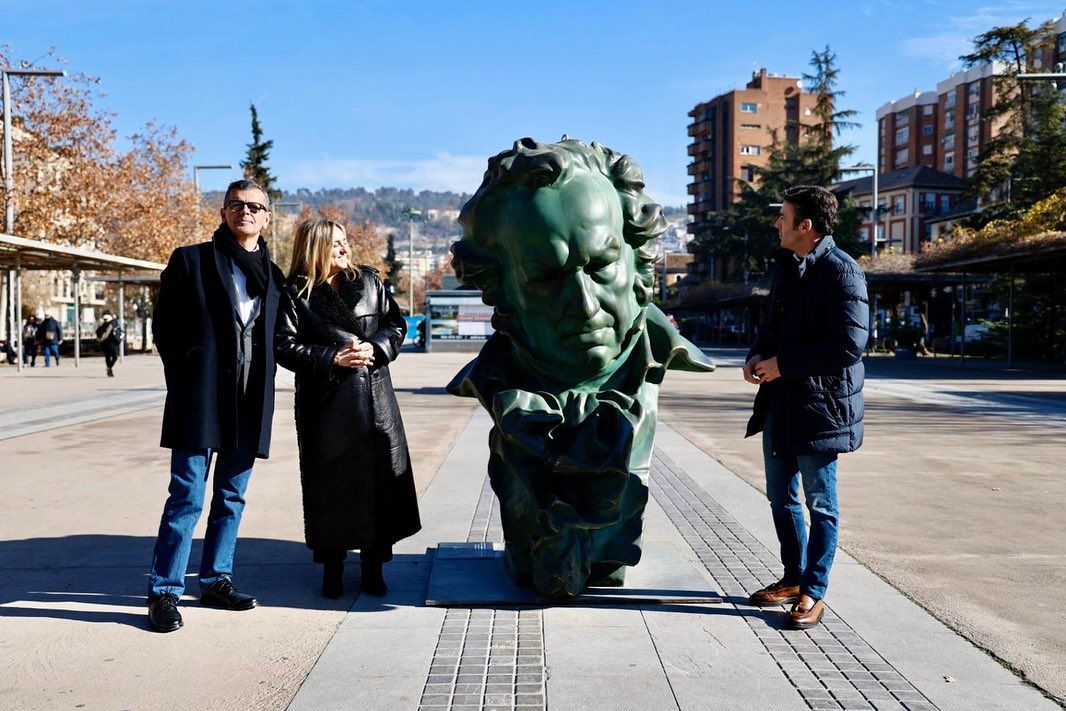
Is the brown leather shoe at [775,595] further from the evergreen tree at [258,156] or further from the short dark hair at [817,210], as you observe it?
the evergreen tree at [258,156]

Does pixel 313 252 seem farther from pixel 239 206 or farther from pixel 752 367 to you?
pixel 752 367

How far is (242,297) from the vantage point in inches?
153

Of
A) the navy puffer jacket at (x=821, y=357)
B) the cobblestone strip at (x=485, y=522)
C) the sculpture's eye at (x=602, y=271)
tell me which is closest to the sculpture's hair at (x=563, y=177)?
the sculpture's eye at (x=602, y=271)

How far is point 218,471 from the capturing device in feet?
12.8

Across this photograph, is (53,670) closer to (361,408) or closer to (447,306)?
(361,408)

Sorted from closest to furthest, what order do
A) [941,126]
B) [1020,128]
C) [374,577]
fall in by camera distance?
[374,577] < [1020,128] < [941,126]

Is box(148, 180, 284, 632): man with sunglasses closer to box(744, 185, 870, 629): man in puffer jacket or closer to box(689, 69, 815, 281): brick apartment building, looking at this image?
box(744, 185, 870, 629): man in puffer jacket

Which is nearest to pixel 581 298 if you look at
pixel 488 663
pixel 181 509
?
pixel 488 663

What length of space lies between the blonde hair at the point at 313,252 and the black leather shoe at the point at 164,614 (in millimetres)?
1437

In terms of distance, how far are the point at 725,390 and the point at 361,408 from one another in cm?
1382

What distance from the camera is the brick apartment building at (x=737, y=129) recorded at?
8525cm

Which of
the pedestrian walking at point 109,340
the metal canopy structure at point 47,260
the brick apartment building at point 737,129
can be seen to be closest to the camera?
the metal canopy structure at point 47,260

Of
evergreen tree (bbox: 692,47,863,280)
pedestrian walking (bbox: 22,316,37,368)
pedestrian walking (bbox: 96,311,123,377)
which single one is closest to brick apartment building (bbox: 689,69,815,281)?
evergreen tree (bbox: 692,47,863,280)

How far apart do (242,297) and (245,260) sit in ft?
0.55
